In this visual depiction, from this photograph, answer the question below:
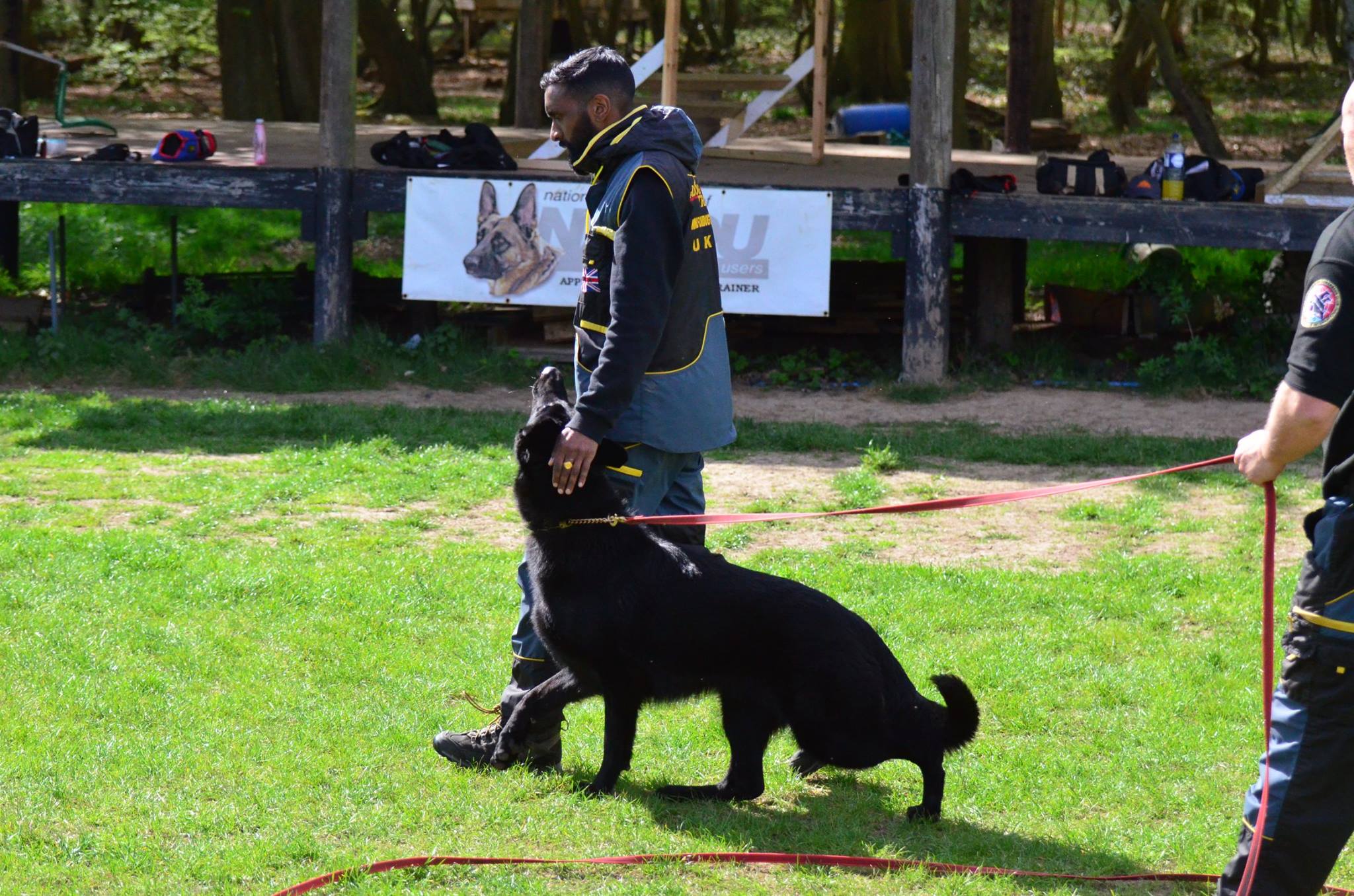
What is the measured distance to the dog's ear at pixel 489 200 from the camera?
10.1 m

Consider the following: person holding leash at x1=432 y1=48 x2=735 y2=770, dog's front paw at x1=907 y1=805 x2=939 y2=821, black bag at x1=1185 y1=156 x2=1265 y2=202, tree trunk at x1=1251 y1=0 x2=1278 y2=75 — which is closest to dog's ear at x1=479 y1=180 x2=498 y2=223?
black bag at x1=1185 y1=156 x2=1265 y2=202

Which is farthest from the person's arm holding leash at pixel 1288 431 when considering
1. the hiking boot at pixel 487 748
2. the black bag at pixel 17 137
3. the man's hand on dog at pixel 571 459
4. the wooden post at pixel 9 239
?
the wooden post at pixel 9 239

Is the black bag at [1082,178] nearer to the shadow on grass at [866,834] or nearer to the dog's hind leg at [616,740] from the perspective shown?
the shadow on grass at [866,834]

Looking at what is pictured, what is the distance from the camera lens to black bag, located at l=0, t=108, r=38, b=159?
10.4m

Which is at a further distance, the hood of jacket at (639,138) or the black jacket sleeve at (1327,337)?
the hood of jacket at (639,138)

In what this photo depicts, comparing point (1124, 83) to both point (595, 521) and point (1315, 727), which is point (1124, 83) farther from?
point (1315, 727)

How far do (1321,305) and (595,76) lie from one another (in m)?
1.93

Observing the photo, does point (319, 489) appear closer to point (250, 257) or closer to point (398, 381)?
point (398, 381)

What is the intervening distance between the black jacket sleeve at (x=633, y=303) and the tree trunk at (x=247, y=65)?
15.5 meters

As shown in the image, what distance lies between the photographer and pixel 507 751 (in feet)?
13.3

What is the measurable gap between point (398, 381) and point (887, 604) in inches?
212

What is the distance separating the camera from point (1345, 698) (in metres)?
2.74

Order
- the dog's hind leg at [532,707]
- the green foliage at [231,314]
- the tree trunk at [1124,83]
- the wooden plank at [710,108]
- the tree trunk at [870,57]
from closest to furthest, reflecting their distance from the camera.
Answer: the dog's hind leg at [532,707] < the green foliage at [231,314] < the wooden plank at [710,108] < the tree trunk at [1124,83] < the tree trunk at [870,57]

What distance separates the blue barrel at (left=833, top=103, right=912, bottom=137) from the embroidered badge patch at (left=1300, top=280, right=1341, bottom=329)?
13218 millimetres
